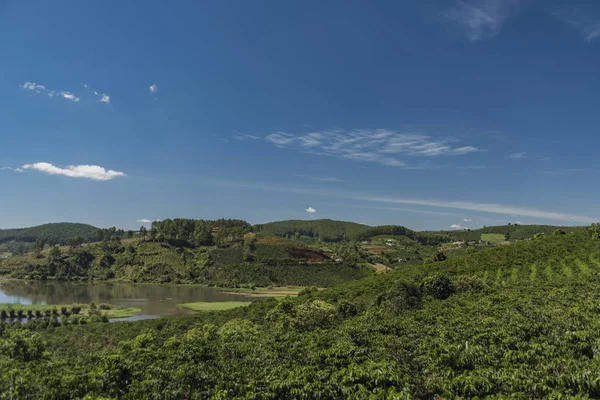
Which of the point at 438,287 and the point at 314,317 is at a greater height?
the point at 438,287

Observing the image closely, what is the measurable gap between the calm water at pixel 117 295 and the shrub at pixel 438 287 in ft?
222

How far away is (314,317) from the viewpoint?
45.0 meters

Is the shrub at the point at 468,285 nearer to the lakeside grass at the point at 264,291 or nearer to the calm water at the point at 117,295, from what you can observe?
the calm water at the point at 117,295

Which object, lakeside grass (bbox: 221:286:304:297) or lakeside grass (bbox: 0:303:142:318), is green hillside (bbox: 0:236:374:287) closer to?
lakeside grass (bbox: 221:286:304:297)

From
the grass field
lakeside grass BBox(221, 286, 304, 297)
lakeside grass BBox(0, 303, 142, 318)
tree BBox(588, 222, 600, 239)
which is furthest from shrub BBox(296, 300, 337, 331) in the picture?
lakeside grass BBox(221, 286, 304, 297)

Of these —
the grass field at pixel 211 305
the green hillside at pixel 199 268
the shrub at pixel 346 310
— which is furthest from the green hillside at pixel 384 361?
the green hillside at pixel 199 268

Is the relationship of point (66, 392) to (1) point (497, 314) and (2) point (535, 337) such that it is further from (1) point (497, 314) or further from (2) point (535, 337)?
(1) point (497, 314)

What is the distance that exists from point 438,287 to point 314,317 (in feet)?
70.9

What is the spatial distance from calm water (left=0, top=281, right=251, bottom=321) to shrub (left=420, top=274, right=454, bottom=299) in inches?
2669

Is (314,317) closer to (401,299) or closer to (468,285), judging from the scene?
(401,299)

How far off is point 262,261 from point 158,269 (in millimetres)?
51191

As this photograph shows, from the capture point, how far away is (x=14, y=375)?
20672 millimetres

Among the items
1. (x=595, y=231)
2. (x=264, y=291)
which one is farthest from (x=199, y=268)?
(x=595, y=231)

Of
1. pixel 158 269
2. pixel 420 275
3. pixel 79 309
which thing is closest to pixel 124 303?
pixel 79 309
